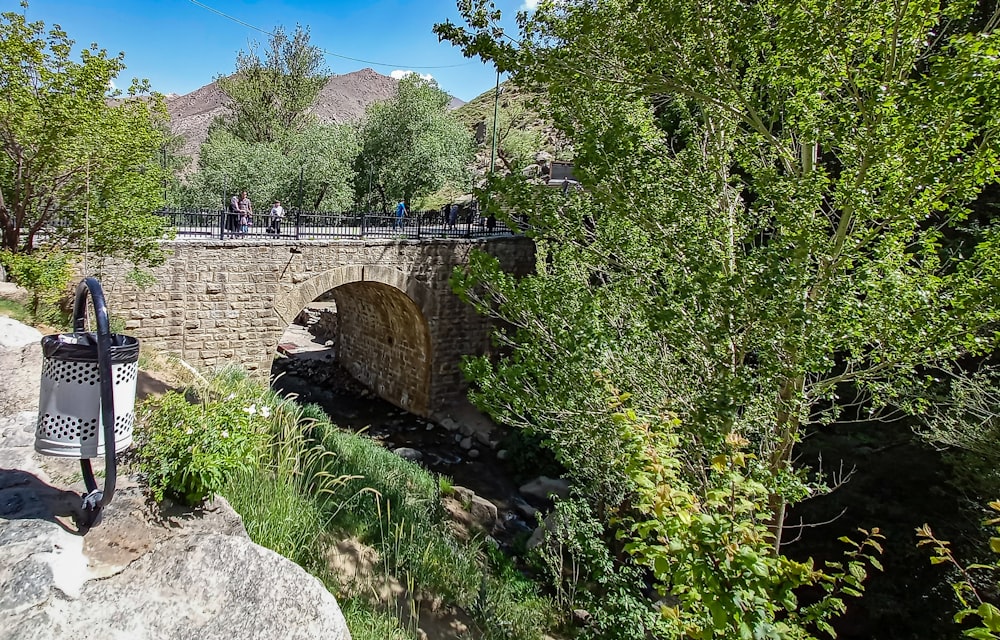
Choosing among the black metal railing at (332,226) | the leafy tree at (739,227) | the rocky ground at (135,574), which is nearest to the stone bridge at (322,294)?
the black metal railing at (332,226)

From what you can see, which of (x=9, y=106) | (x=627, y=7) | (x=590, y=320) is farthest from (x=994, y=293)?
(x=9, y=106)

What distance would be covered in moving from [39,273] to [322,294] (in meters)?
6.02

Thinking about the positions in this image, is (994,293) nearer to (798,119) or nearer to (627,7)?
(798,119)

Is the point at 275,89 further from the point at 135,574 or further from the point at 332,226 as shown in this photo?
the point at 135,574

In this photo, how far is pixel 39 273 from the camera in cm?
735

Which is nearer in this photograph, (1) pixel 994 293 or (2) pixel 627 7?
(1) pixel 994 293

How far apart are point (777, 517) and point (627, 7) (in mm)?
5359

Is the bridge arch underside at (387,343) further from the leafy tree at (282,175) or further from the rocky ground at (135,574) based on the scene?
the rocky ground at (135,574)

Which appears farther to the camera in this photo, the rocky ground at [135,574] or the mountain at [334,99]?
the mountain at [334,99]

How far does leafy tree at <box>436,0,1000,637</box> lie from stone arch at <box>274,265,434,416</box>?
6.76 meters

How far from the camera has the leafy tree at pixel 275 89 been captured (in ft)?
97.2

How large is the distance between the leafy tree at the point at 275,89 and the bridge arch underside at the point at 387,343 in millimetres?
16034

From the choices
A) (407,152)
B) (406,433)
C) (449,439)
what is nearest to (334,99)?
(407,152)

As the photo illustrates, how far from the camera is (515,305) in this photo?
641 centimetres
